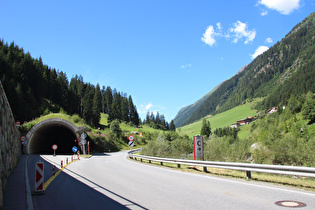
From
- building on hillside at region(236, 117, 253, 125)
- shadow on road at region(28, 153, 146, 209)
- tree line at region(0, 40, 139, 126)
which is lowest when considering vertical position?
shadow on road at region(28, 153, 146, 209)

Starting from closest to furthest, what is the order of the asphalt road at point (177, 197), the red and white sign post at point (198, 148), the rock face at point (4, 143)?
the asphalt road at point (177, 197) → the rock face at point (4, 143) → the red and white sign post at point (198, 148)

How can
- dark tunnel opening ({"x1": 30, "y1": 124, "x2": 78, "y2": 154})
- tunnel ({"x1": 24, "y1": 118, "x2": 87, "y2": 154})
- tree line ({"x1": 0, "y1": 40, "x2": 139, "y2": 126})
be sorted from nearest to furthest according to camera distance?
1. tunnel ({"x1": 24, "y1": 118, "x2": 87, "y2": 154})
2. dark tunnel opening ({"x1": 30, "y1": 124, "x2": 78, "y2": 154})
3. tree line ({"x1": 0, "y1": 40, "x2": 139, "y2": 126})

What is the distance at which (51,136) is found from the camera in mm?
50906

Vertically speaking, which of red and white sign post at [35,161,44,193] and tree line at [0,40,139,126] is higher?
tree line at [0,40,139,126]

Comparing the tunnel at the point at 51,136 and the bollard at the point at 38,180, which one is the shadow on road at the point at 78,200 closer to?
the bollard at the point at 38,180

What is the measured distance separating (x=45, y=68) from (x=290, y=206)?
93.8 meters

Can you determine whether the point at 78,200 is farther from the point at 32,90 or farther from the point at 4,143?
the point at 32,90

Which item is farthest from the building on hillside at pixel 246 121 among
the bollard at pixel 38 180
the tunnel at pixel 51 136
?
the bollard at pixel 38 180

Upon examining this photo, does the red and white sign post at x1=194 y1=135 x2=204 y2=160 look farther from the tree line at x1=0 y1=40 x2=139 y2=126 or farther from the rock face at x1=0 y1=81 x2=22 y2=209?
the tree line at x1=0 y1=40 x2=139 y2=126

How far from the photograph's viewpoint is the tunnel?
37.9 meters

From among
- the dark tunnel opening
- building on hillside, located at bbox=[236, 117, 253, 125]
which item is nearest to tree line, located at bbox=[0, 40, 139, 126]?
the dark tunnel opening

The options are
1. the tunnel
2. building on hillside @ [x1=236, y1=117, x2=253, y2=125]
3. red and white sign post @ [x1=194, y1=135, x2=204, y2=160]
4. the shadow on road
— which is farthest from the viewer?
building on hillside @ [x1=236, y1=117, x2=253, y2=125]

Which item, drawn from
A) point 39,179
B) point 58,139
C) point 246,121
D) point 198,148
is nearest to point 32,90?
point 58,139

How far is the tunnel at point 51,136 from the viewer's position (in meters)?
37.9
